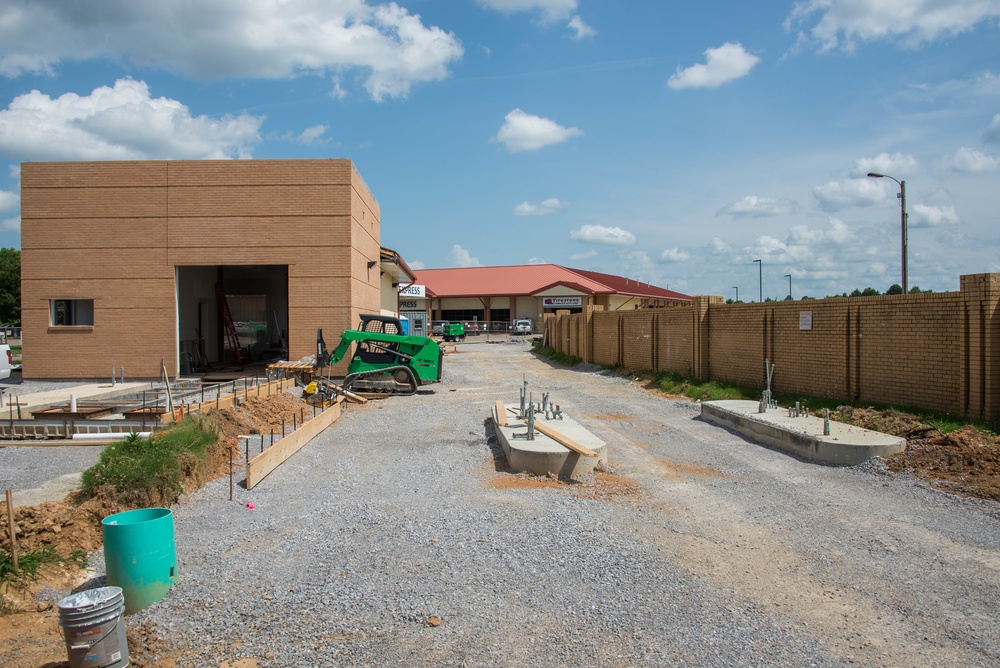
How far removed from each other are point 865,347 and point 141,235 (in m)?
21.1

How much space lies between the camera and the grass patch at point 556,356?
33.7m

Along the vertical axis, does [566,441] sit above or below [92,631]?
above

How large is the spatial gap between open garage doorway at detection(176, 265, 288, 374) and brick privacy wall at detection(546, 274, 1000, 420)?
55.3ft

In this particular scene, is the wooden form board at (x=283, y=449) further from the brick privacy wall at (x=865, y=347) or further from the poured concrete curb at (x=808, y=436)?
the brick privacy wall at (x=865, y=347)

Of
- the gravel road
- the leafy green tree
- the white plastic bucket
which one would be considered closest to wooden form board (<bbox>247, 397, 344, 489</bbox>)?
the gravel road

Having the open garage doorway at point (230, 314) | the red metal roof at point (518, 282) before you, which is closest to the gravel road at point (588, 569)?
the open garage doorway at point (230, 314)

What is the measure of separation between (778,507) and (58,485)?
30.3 feet

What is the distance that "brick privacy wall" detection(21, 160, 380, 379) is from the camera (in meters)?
23.0

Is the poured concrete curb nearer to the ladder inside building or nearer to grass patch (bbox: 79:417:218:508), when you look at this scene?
grass patch (bbox: 79:417:218:508)

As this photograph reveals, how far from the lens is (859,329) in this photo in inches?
562

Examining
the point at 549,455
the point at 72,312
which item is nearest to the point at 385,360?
the point at 72,312

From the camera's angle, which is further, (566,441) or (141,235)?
(141,235)

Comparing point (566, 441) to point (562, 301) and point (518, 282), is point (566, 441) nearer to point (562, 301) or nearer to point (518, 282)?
point (562, 301)

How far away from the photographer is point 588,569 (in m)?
6.40
